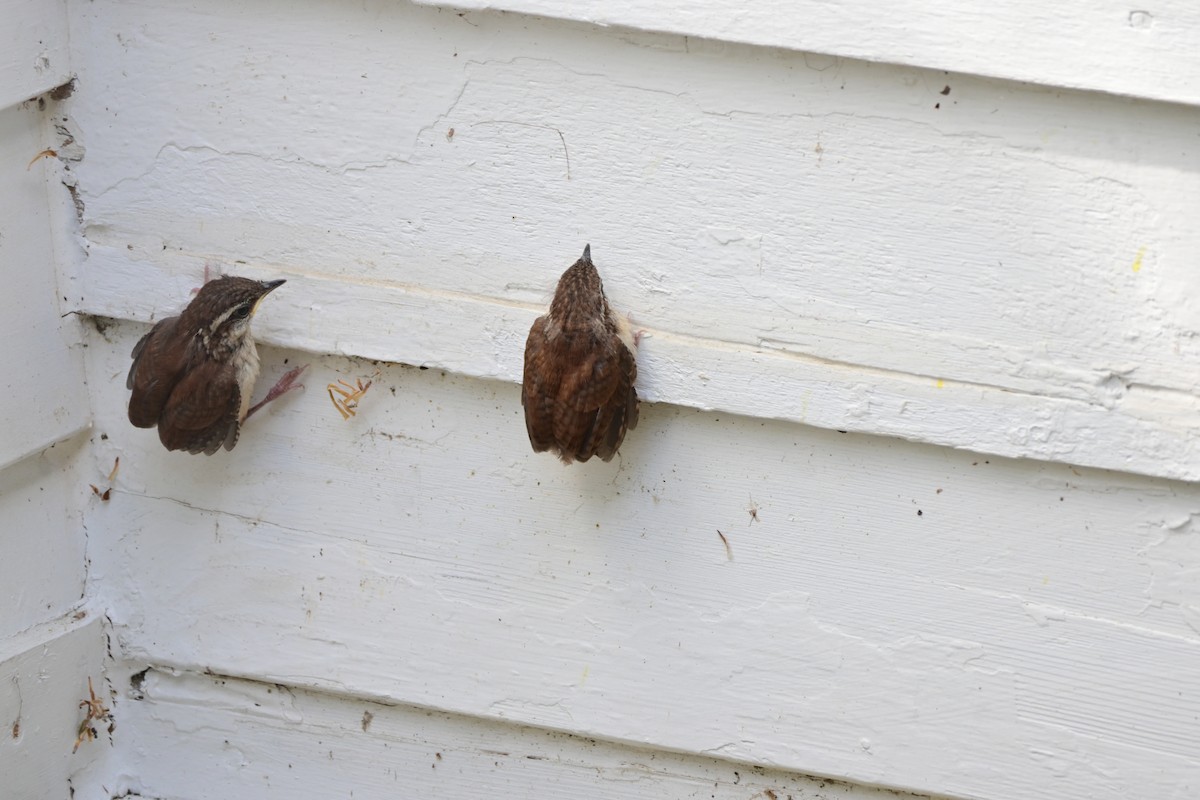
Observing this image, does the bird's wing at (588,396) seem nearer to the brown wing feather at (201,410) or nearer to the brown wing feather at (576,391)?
the brown wing feather at (576,391)

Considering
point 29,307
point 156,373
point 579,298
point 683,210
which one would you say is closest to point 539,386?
point 579,298

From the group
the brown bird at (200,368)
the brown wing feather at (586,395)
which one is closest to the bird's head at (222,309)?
the brown bird at (200,368)

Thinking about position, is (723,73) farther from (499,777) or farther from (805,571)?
(499,777)

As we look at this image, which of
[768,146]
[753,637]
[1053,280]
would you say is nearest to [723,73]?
[768,146]

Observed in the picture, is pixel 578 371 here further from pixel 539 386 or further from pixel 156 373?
pixel 156 373

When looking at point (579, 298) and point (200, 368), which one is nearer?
point (579, 298)

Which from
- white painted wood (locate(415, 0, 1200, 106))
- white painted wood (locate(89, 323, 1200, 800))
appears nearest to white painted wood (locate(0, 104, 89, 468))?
white painted wood (locate(89, 323, 1200, 800))
